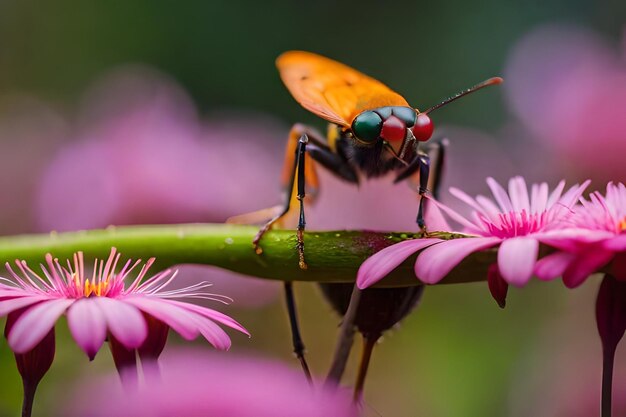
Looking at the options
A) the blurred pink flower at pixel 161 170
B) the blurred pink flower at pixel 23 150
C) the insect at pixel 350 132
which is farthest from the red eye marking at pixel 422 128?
the blurred pink flower at pixel 23 150

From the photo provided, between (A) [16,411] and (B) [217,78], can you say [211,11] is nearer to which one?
(B) [217,78]

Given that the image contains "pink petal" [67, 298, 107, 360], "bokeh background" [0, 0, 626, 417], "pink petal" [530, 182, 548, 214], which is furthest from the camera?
A: "bokeh background" [0, 0, 626, 417]

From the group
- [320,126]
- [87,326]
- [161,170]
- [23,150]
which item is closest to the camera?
[87,326]

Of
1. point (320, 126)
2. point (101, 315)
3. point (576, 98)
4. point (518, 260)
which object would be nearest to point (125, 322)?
point (101, 315)

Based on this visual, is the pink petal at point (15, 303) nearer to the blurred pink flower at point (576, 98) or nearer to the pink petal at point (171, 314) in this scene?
Answer: the pink petal at point (171, 314)

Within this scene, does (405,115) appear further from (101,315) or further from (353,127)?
(101,315)

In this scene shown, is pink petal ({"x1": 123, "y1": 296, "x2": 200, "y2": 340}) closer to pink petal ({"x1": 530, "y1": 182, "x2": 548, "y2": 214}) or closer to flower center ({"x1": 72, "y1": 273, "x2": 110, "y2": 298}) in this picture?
flower center ({"x1": 72, "y1": 273, "x2": 110, "y2": 298})

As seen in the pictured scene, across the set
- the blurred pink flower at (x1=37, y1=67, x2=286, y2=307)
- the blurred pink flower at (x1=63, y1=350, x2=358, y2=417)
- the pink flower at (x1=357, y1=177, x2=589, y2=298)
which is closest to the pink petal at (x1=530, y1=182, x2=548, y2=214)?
the pink flower at (x1=357, y1=177, x2=589, y2=298)
